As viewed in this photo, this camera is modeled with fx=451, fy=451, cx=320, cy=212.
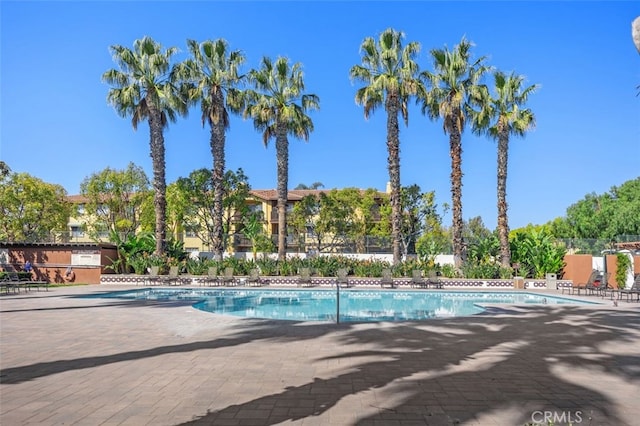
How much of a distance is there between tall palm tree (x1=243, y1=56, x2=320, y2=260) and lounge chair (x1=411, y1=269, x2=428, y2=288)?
8544 millimetres

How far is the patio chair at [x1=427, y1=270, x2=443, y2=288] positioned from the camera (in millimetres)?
23375

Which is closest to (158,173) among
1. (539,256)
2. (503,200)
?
A: (503,200)

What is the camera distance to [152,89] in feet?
90.2

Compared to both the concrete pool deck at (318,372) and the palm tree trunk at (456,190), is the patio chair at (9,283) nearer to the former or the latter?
the concrete pool deck at (318,372)

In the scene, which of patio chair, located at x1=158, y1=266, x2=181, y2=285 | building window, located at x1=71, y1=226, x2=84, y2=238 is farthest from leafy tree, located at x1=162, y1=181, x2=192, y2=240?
building window, located at x1=71, y1=226, x2=84, y2=238

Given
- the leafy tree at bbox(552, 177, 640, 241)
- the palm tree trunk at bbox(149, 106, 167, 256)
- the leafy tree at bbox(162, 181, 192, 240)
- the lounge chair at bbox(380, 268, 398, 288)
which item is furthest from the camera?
the leafy tree at bbox(552, 177, 640, 241)

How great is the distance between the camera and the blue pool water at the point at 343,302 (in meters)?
15.0

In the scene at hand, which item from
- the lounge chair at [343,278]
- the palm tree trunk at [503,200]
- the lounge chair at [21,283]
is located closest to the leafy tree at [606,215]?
the palm tree trunk at [503,200]

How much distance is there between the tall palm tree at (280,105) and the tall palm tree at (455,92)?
27.1ft

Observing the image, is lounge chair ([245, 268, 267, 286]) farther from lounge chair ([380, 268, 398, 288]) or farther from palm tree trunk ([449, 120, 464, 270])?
palm tree trunk ([449, 120, 464, 270])

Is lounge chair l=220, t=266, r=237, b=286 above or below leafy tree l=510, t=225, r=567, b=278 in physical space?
below

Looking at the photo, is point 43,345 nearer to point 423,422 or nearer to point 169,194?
point 423,422

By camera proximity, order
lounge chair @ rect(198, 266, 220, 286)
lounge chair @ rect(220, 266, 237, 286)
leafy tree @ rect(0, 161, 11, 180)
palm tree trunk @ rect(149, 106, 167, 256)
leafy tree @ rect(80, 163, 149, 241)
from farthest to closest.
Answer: leafy tree @ rect(80, 163, 149, 241), leafy tree @ rect(0, 161, 11, 180), palm tree trunk @ rect(149, 106, 167, 256), lounge chair @ rect(198, 266, 220, 286), lounge chair @ rect(220, 266, 237, 286)

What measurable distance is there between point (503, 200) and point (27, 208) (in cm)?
3253
